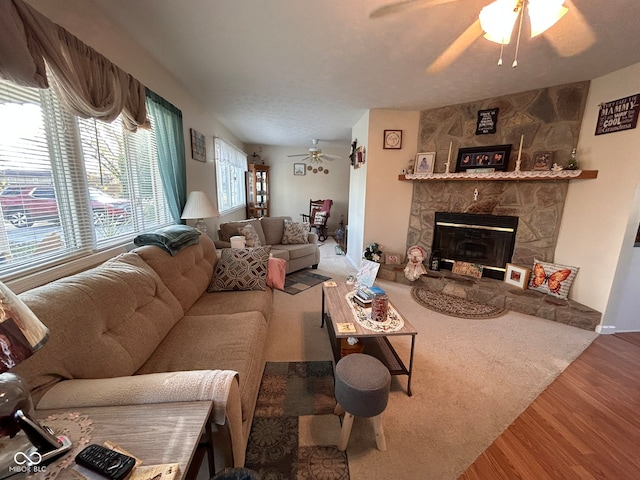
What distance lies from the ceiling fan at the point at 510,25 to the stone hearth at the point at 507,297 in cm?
225

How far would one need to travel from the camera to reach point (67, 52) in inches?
51.8

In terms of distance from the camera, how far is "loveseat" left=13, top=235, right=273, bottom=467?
3.02 ft

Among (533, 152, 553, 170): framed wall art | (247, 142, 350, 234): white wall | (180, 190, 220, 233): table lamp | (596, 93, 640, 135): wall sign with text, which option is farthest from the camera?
(247, 142, 350, 234): white wall

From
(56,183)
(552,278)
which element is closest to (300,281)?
(56,183)

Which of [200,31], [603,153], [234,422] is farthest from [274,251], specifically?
[603,153]

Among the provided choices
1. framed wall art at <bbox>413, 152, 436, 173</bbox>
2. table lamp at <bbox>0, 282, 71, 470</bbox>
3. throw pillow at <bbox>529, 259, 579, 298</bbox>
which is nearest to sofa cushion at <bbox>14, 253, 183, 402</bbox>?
table lamp at <bbox>0, 282, 71, 470</bbox>

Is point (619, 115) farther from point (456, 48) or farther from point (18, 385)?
point (18, 385)

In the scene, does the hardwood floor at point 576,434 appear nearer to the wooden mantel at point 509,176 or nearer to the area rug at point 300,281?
the wooden mantel at point 509,176

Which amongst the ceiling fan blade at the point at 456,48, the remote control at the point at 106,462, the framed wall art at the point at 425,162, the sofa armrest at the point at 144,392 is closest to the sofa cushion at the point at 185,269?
the sofa armrest at the point at 144,392

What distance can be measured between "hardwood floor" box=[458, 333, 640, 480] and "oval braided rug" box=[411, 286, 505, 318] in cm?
83

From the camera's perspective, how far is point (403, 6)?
1516mm

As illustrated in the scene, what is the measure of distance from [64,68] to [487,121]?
3.79 m

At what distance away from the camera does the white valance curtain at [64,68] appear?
101 cm

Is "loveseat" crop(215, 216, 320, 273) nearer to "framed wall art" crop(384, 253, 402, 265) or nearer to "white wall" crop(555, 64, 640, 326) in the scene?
"framed wall art" crop(384, 253, 402, 265)
